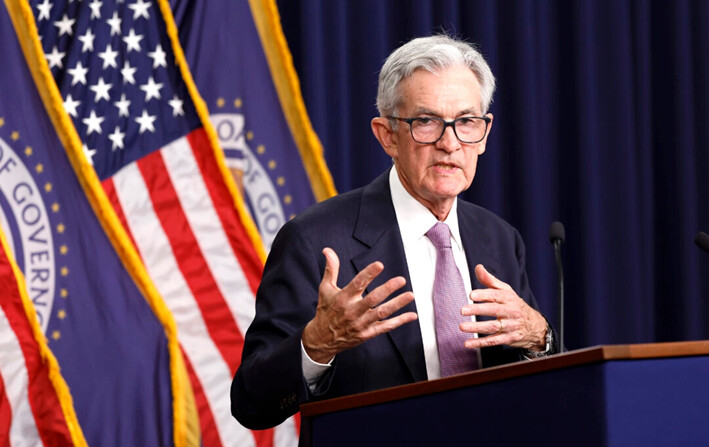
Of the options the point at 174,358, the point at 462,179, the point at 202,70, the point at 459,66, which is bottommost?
the point at 174,358

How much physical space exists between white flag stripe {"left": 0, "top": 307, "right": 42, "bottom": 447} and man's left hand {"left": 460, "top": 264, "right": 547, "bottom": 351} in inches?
70.8

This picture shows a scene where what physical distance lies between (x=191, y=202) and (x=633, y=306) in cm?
196

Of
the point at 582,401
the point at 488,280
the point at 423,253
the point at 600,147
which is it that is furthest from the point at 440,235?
the point at 600,147

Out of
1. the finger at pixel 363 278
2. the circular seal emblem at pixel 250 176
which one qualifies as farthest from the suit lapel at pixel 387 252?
→ the circular seal emblem at pixel 250 176

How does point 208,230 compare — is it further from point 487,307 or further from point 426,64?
point 487,307

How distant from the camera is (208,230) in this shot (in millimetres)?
3477

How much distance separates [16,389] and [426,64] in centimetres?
180

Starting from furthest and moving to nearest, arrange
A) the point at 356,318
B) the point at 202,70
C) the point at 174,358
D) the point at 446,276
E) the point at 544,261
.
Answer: the point at 544,261
the point at 202,70
the point at 174,358
the point at 446,276
the point at 356,318

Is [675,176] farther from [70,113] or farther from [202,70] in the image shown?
[70,113]

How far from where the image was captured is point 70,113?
339cm

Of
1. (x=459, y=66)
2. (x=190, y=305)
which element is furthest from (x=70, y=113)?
(x=459, y=66)

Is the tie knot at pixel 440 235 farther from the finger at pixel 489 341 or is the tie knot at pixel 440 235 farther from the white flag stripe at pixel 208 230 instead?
the white flag stripe at pixel 208 230

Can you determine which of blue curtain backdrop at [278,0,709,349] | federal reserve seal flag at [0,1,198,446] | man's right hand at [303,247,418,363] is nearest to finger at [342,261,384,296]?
man's right hand at [303,247,418,363]

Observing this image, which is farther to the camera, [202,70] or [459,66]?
[202,70]
